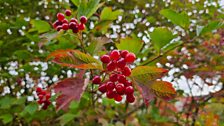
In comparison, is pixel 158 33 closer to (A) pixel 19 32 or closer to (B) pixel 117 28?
(A) pixel 19 32

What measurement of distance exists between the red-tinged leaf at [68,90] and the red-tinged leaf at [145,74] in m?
0.12

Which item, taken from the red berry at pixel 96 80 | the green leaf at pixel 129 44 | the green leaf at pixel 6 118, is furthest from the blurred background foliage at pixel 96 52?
the red berry at pixel 96 80

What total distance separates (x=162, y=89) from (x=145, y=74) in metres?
0.05

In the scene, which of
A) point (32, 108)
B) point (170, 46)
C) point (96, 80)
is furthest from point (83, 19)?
point (32, 108)

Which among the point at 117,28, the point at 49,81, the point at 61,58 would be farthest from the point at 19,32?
the point at 61,58

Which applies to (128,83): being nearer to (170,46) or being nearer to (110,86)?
(110,86)

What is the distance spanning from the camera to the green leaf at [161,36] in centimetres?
113

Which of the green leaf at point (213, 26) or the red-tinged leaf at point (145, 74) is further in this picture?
the green leaf at point (213, 26)

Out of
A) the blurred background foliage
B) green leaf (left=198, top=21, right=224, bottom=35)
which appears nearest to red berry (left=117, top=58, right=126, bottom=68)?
the blurred background foliage

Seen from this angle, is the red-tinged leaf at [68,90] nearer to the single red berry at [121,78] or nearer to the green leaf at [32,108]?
the single red berry at [121,78]

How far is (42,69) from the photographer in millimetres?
1870

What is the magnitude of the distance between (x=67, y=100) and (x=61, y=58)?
0.11m

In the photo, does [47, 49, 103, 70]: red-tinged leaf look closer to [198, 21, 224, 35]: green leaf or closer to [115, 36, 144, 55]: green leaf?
[115, 36, 144, 55]: green leaf

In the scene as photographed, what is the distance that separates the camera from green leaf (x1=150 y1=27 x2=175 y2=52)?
3.69 feet
